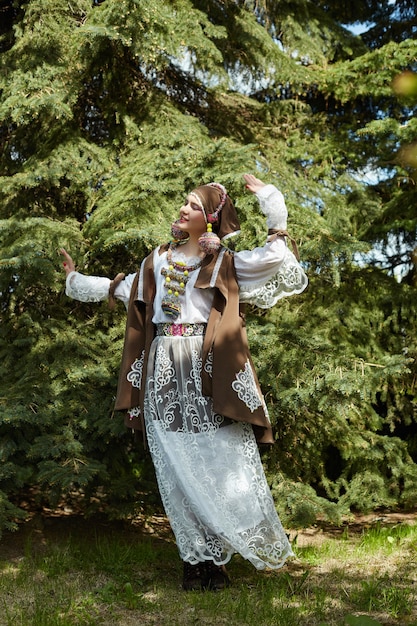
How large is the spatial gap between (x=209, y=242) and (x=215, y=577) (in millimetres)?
1634

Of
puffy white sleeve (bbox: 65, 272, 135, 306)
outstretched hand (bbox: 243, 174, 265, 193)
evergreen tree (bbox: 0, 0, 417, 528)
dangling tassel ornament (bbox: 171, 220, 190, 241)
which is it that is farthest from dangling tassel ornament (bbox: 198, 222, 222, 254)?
evergreen tree (bbox: 0, 0, 417, 528)

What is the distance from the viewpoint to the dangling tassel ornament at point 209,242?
3264 mm

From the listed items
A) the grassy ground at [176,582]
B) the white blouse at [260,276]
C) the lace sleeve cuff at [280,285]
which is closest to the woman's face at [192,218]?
the white blouse at [260,276]

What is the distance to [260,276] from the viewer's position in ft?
10.9

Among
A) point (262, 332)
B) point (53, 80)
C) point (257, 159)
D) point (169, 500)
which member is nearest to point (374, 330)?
point (262, 332)

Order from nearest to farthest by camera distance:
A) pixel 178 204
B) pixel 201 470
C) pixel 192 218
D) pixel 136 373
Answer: pixel 201 470 → pixel 192 218 → pixel 136 373 → pixel 178 204

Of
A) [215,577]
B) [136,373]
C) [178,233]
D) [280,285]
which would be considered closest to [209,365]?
[136,373]

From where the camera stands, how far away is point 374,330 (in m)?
5.20

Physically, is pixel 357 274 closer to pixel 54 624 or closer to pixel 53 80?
pixel 53 80

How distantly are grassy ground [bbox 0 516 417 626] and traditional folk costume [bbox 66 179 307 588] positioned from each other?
0.22 meters

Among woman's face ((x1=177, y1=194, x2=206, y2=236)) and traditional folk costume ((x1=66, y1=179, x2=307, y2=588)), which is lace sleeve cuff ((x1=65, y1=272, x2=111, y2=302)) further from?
woman's face ((x1=177, y1=194, x2=206, y2=236))

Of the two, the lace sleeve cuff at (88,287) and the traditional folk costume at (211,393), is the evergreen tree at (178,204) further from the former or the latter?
the traditional folk costume at (211,393)

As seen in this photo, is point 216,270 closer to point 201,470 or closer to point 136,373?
point 136,373

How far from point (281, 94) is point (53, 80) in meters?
2.18
